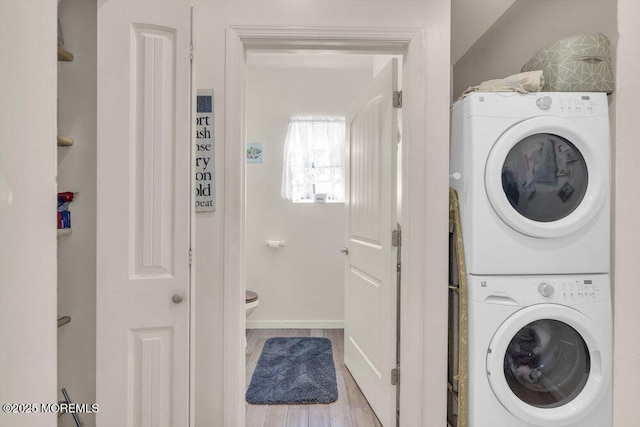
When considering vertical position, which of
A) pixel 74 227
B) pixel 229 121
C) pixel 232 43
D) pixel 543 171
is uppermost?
pixel 232 43

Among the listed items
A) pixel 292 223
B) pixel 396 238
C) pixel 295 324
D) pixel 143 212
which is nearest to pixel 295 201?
pixel 292 223

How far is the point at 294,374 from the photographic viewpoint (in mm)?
2309

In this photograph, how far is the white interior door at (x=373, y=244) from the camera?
1.71 metres

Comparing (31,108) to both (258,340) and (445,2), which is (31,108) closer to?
(445,2)

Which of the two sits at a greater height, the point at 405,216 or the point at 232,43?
the point at 232,43

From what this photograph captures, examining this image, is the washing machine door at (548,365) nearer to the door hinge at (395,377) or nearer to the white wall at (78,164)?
the door hinge at (395,377)

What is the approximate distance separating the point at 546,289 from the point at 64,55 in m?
2.28

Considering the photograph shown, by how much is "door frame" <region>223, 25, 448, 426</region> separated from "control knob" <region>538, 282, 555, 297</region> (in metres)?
0.41

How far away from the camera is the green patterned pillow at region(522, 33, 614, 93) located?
149 cm

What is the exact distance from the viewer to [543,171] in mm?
1498

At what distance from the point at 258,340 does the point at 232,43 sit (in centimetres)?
246

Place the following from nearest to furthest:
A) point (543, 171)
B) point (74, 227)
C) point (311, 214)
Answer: point (74, 227) < point (543, 171) < point (311, 214)

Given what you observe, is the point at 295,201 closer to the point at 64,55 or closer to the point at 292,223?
the point at 292,223

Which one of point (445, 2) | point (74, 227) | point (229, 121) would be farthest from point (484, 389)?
point (74, 227)
